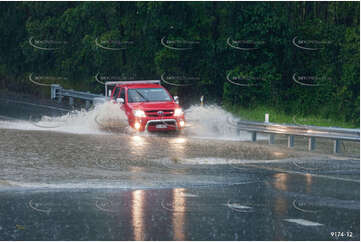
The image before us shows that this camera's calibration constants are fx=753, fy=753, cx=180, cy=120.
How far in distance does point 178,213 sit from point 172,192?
2084 millimetres

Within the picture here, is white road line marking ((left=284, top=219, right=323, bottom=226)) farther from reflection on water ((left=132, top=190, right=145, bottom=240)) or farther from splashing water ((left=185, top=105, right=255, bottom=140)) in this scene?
splashing water ((left=185, top=105, right=255, bottom=140))

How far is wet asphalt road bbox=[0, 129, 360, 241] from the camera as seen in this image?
32.9ft

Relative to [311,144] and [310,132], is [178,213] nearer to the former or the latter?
[310,132]

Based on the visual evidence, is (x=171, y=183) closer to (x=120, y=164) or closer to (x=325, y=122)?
(x=120, y=164)

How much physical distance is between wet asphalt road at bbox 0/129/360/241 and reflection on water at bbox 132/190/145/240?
0.05ft

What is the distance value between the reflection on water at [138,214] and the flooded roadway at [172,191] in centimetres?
1

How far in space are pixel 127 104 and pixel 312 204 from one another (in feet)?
43.0

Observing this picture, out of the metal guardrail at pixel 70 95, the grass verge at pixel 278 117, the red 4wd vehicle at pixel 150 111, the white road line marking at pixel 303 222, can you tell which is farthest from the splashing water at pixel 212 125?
the white road line marking at pixel 303 222

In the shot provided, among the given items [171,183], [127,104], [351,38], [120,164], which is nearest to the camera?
[171,183]

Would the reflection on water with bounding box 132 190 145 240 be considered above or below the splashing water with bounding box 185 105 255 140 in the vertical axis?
above

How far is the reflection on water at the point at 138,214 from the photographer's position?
9.73 m

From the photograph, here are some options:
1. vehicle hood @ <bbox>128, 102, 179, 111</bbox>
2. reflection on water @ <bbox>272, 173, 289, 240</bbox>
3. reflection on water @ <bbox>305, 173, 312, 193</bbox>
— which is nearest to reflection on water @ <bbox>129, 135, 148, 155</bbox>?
vehicle hood @ <bbox>128, 102, 179, 111</bbox>

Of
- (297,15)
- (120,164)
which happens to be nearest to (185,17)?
(297,15)

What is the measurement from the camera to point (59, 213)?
36.6 ft
